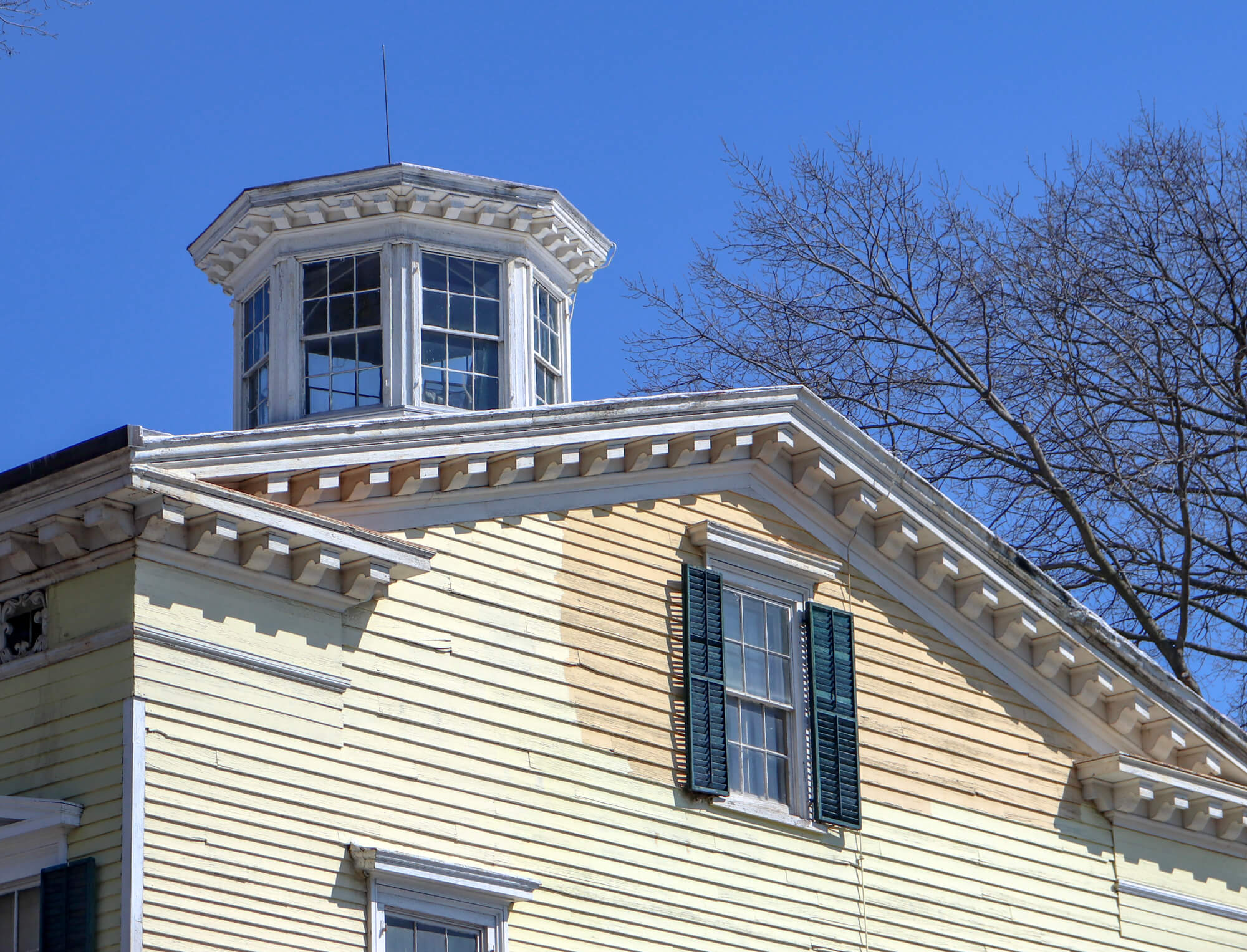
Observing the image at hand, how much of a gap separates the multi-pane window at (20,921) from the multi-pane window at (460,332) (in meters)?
6.22

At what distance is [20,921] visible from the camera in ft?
42.4

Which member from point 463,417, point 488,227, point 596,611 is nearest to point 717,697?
point 596,611

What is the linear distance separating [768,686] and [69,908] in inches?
259

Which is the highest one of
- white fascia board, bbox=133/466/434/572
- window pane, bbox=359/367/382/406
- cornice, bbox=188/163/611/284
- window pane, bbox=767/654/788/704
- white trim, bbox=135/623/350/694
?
cornice, bbox=188/163/611/284

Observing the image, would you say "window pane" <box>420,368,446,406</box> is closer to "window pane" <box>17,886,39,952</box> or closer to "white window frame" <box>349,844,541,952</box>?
"white window frame" <box>349,844,541,952</box>

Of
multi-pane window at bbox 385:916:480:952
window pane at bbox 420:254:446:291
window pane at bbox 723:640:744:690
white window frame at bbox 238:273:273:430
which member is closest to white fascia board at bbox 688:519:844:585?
window pane at bbox 723:640:744:690

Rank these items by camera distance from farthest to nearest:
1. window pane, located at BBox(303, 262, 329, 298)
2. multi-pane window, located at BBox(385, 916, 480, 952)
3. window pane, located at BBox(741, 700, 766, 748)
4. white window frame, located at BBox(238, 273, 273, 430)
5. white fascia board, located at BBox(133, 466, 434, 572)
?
window pane, located at BBox(303, 262, 329, 298), white window frame, located at BBox(238, 273, 273, 430), window pane, located at BBox(741, 700, 766, 748), multi-pane window, located at BBox(385, 916, 480, 952), white fascia board, located at BBox(133, 466, 434, 572)

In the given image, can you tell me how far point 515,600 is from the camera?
15.4m

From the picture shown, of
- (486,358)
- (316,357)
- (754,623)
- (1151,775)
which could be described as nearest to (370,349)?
(316,357)

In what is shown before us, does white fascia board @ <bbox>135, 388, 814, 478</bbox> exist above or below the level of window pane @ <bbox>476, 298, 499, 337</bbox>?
below

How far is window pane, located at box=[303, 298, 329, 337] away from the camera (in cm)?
1803

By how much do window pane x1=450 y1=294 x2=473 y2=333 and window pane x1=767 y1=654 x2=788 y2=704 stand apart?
4.16 m

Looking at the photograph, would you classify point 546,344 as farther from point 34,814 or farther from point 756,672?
point 34,814

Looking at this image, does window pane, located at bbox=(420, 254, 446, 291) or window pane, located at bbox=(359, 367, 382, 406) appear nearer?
window pane, located at bbox=(359, 367, 382, 406)
